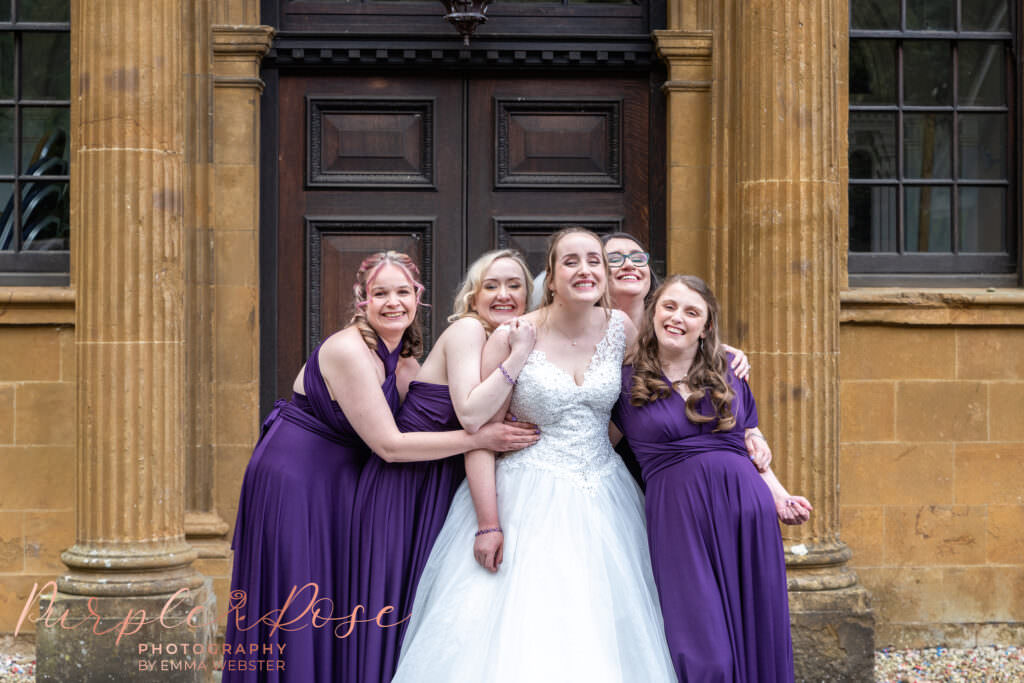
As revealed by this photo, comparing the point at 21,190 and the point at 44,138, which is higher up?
the point at 44,138

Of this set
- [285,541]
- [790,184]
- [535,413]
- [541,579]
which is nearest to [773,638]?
[541,579]

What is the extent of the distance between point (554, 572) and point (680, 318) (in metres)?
0.99

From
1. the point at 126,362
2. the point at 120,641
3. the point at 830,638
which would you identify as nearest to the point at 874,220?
the point at 830,638

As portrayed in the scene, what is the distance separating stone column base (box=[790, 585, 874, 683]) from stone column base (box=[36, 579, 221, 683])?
10.2ft

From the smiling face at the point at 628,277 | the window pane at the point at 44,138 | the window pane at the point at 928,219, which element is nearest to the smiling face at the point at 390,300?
the smiling face at the point at 628,277

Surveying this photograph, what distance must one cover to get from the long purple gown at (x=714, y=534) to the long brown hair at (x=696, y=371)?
4cm

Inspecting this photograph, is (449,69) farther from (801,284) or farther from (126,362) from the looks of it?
(126,362)

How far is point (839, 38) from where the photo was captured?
6.29 meters

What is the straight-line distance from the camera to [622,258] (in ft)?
14.0

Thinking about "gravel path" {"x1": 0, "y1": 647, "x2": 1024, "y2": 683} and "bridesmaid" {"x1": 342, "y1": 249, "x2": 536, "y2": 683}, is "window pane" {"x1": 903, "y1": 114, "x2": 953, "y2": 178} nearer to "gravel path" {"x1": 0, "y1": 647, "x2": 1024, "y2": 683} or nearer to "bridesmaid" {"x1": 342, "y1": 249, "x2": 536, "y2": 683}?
"gravel path" {"x1": 0, "y1": 647, "x2": 1024, "y2": 683}

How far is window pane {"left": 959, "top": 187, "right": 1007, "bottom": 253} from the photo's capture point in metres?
6.75

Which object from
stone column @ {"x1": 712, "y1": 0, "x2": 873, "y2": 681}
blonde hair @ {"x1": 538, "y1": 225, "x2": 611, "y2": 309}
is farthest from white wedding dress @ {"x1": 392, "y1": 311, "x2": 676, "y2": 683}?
stone column @ {"x1": 712, "y1": 0, "x2": 873, "y2": 681}

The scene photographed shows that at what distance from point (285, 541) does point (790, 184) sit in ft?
10.9

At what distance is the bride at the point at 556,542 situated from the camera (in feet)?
11.6
